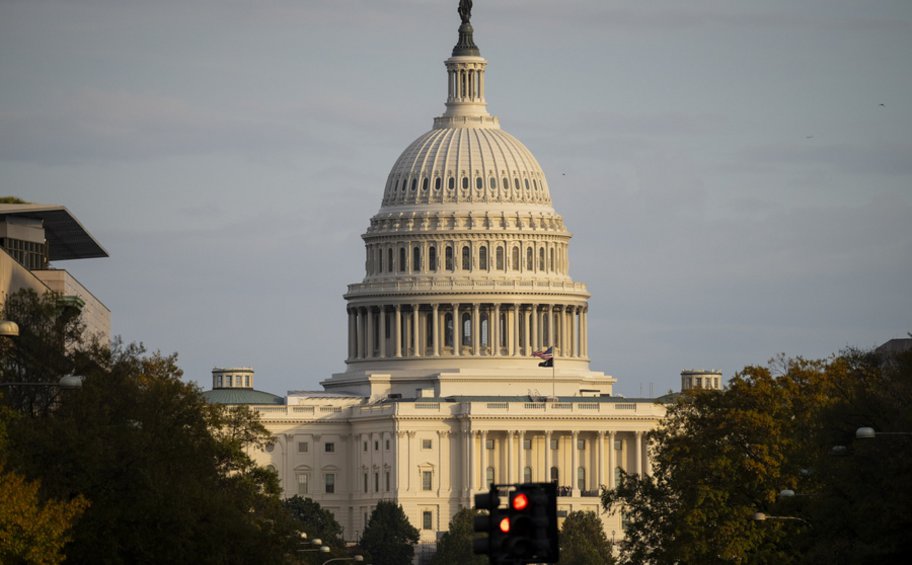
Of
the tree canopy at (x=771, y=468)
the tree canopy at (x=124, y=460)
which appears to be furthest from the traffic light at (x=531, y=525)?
the tree canopy at (x=771, y=468)

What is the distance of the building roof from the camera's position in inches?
6506

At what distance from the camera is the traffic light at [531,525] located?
84.2 meters

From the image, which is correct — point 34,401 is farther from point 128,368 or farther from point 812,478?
point 812,478

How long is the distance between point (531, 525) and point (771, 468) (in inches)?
3066

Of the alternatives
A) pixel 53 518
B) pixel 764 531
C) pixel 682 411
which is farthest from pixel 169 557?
pixel 682 411

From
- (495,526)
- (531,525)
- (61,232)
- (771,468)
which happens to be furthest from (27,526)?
(61,232)

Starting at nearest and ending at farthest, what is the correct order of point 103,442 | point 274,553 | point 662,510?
1. point 103,442
2. point 274,553
3. point 662,510

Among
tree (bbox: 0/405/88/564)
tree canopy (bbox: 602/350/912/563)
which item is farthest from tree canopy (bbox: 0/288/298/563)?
tree canopy (bbox: 602/350/912/563)

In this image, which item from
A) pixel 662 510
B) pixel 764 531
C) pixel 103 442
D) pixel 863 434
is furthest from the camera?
pixel 662 510

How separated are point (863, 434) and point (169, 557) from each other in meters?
26.8

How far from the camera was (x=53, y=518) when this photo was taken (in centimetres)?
11462

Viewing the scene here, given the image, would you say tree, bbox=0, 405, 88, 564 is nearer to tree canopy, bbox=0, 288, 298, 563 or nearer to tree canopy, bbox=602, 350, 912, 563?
tree canopy, bbox=0, 288, 298, 563

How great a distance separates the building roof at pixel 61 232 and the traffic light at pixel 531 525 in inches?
3184

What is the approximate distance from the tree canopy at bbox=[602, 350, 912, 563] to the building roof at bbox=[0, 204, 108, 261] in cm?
2915
